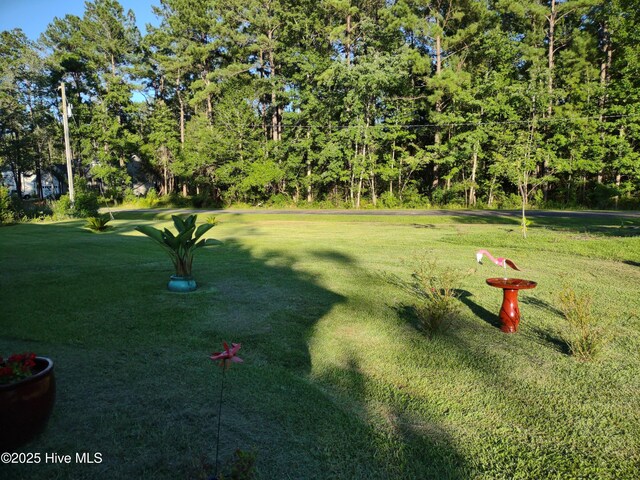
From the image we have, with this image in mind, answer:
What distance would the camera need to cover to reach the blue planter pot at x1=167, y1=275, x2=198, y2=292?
5.59 meters

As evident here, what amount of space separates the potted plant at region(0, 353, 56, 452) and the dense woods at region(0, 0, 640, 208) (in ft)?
71.1

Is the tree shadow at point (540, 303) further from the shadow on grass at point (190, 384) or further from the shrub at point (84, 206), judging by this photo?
the shrub at point (84, 206)

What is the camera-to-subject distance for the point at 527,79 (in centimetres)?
2522

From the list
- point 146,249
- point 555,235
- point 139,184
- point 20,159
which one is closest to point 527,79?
point 555,235

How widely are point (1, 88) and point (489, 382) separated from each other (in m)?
44.8

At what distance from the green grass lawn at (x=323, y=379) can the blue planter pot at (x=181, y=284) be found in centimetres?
20

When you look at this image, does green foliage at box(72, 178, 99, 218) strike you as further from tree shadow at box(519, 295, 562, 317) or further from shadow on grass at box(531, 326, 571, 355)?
shadow on grass at box(531, 326, 571, 355)

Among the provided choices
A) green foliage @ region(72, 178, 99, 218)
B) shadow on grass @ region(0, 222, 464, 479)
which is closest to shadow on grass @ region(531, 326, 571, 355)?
shadow on grass @ region(0, 222, 464, 479)

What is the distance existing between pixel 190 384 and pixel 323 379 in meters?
1.00

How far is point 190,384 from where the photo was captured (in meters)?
2.98

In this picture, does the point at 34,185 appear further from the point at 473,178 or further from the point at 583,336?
the point at 583,336

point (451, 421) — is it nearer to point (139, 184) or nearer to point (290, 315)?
point (290, 315)

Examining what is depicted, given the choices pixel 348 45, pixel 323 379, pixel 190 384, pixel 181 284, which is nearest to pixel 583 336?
pixel 323 379

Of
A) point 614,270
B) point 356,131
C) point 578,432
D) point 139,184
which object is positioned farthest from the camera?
point 139,184
